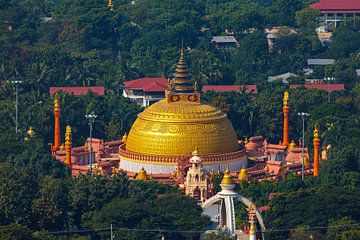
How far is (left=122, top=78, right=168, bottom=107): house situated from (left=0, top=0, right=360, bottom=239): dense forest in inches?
41.6

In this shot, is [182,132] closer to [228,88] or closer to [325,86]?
[228,88]

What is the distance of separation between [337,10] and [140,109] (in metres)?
63.3

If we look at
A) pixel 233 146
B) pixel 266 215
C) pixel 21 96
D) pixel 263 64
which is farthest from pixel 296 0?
pixel 266 215

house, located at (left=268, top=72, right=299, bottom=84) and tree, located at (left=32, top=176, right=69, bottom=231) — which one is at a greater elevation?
tree, located at (left=32, top=176, right=69, bottom=231)

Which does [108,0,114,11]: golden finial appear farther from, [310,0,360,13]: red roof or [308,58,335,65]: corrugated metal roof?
[308,58,335,65]: corrugated metal roof

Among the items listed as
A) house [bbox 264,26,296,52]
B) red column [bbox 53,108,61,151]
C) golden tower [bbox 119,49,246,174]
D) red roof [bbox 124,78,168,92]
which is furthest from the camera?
house [bbox 264,26,296,52]

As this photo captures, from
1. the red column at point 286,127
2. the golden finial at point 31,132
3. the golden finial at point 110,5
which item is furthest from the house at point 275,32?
the golden finial at point 31,132

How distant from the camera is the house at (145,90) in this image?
426 ft

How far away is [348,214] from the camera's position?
86.6 m

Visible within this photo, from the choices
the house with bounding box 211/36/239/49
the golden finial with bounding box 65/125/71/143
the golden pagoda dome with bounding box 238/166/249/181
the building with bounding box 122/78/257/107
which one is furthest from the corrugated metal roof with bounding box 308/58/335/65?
the golden pagoda dome with bounding box 238/166/249/181

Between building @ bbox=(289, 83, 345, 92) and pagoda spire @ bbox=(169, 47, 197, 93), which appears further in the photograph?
building @ bbox=(289, 83, 345, 92)

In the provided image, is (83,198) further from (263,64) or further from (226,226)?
(263,64)

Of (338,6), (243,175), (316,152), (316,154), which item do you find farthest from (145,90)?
(338,6)

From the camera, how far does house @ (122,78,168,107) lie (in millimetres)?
129875
